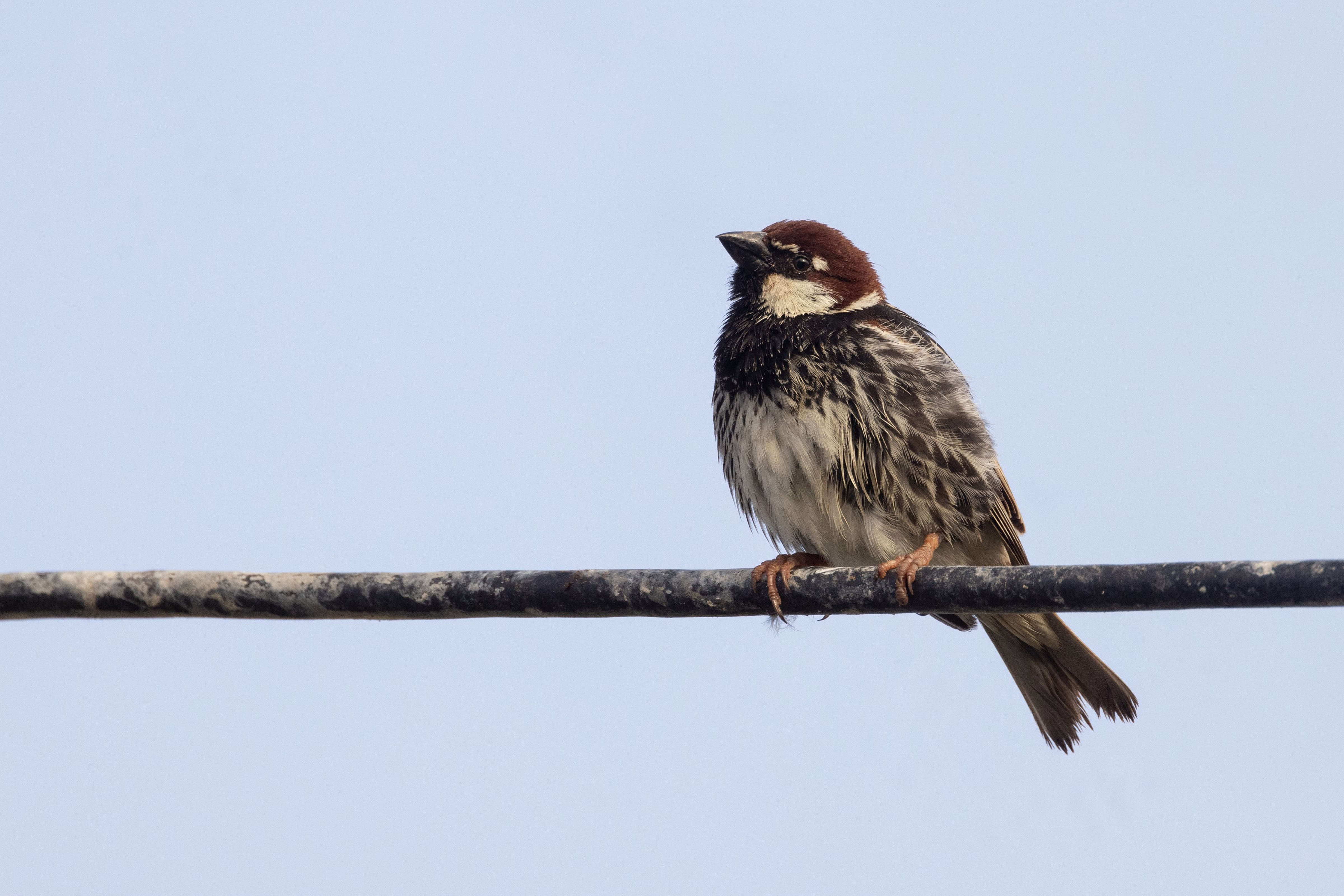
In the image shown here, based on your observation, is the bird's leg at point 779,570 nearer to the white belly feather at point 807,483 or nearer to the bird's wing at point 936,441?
the white belly feather at point 807,483

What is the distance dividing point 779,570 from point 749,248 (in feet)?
6.87

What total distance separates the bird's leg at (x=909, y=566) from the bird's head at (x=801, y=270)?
4.08ft

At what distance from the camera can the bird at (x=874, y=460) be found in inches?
211

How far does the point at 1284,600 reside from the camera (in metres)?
2.86

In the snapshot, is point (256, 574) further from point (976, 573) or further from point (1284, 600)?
point (1284, 600)

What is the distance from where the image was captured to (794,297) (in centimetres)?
598

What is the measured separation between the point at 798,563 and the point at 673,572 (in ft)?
7.14

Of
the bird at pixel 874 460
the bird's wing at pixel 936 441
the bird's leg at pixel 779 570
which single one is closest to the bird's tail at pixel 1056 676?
the bird at pixel 874 460

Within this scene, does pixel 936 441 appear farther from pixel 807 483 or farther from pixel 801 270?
pixel 801 270

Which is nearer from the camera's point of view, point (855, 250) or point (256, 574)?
point (256, 574)

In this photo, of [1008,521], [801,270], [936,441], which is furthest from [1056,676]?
[801,270]

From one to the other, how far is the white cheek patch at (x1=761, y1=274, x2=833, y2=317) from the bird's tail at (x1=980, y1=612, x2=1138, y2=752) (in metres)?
1.62

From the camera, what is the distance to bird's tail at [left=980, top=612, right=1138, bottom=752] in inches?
219

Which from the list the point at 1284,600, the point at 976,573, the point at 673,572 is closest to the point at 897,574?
the point at 976,573
